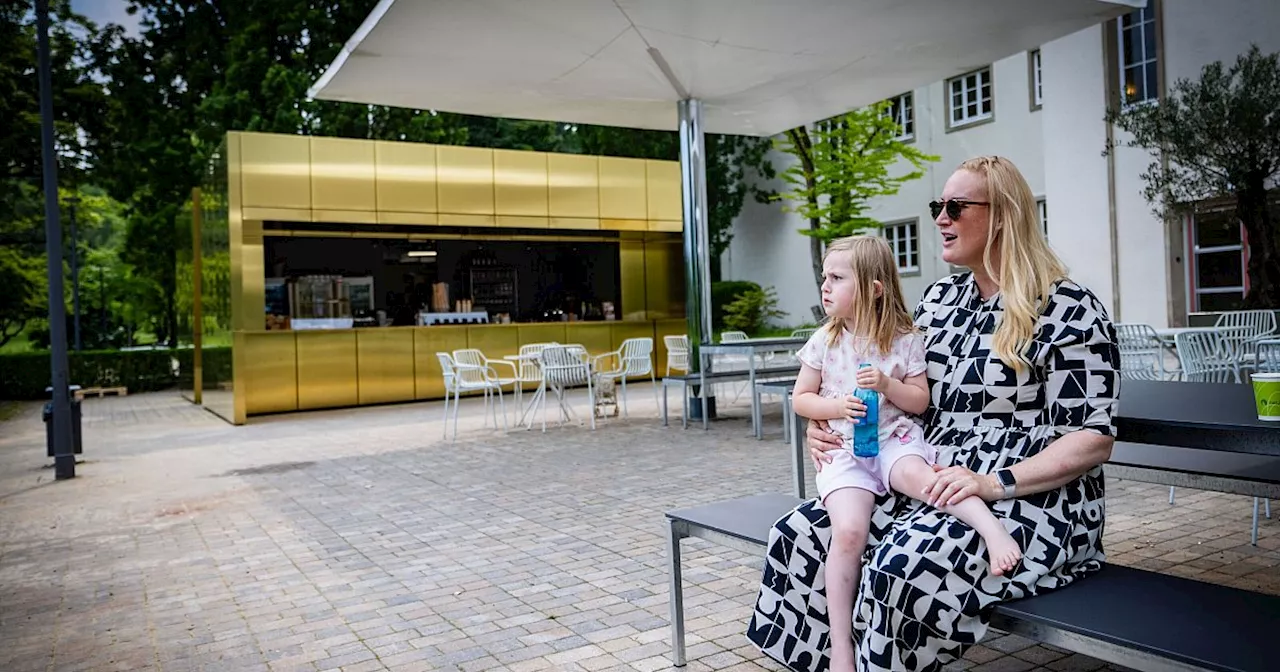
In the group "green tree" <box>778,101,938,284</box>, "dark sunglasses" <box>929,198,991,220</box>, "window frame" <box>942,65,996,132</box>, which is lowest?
"dark sunglasses" <box>929,198,991,220</box>

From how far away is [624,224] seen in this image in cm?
1719

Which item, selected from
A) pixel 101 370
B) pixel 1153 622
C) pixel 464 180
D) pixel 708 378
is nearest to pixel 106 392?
pixel 101 370

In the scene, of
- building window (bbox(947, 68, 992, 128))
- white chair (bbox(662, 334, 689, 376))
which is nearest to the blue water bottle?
white chair (bbox(662, 334, 689, 376))

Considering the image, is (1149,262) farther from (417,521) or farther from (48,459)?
(48,459)

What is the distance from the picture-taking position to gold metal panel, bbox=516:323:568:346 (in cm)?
1603

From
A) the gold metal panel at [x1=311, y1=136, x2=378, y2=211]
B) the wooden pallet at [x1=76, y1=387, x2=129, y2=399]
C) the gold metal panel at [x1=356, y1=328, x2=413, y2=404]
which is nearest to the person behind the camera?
the gold metal panel at [x1=311, y1=136, x2=378, y2=211]

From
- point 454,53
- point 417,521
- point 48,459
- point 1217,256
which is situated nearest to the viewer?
point 417,521

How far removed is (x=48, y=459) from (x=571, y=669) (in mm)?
9688

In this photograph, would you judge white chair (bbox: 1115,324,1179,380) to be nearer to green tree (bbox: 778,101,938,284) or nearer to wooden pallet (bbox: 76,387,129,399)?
green tree (bbox: 778,101,938,284)

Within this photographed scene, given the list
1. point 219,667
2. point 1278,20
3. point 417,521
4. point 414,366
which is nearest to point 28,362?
point 414,366

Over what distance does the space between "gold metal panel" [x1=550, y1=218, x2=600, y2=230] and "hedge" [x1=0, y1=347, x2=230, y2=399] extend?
1137cm

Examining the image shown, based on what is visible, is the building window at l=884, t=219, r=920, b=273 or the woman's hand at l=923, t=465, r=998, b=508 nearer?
the woman's hand at l=923, t=465, r=998, b=508

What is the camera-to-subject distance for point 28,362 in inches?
871

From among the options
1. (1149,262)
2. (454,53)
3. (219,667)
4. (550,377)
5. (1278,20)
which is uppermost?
(1278,20)
